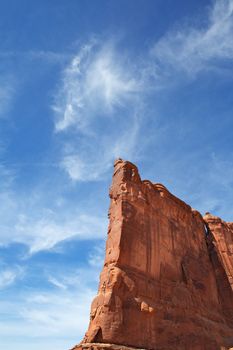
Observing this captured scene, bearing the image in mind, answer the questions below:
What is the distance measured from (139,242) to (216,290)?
8.56 meters

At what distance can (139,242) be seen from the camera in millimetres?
14727

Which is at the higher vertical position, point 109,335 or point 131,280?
point 131,280

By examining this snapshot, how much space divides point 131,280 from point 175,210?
7.35m

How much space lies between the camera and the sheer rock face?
12.1 metres

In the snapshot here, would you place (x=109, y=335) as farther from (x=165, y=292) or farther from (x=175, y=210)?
(x=175, y=210)

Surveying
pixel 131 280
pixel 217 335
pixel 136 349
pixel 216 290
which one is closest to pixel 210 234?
pixel 216 290

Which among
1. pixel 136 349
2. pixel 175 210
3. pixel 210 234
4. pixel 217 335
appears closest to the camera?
pixel 136 349

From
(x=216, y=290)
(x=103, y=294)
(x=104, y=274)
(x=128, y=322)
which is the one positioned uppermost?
(x=216, y=290)

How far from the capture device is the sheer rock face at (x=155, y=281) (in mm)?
12102

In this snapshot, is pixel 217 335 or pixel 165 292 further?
pixel 217 335

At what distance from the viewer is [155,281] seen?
1459 centimetres

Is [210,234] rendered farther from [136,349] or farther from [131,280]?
[136,349]

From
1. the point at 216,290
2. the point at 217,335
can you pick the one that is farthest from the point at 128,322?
the point at 216,290

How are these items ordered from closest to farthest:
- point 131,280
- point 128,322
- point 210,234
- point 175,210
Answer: point 128,322 < point 131,280 < point 175,210 < point 210,234
